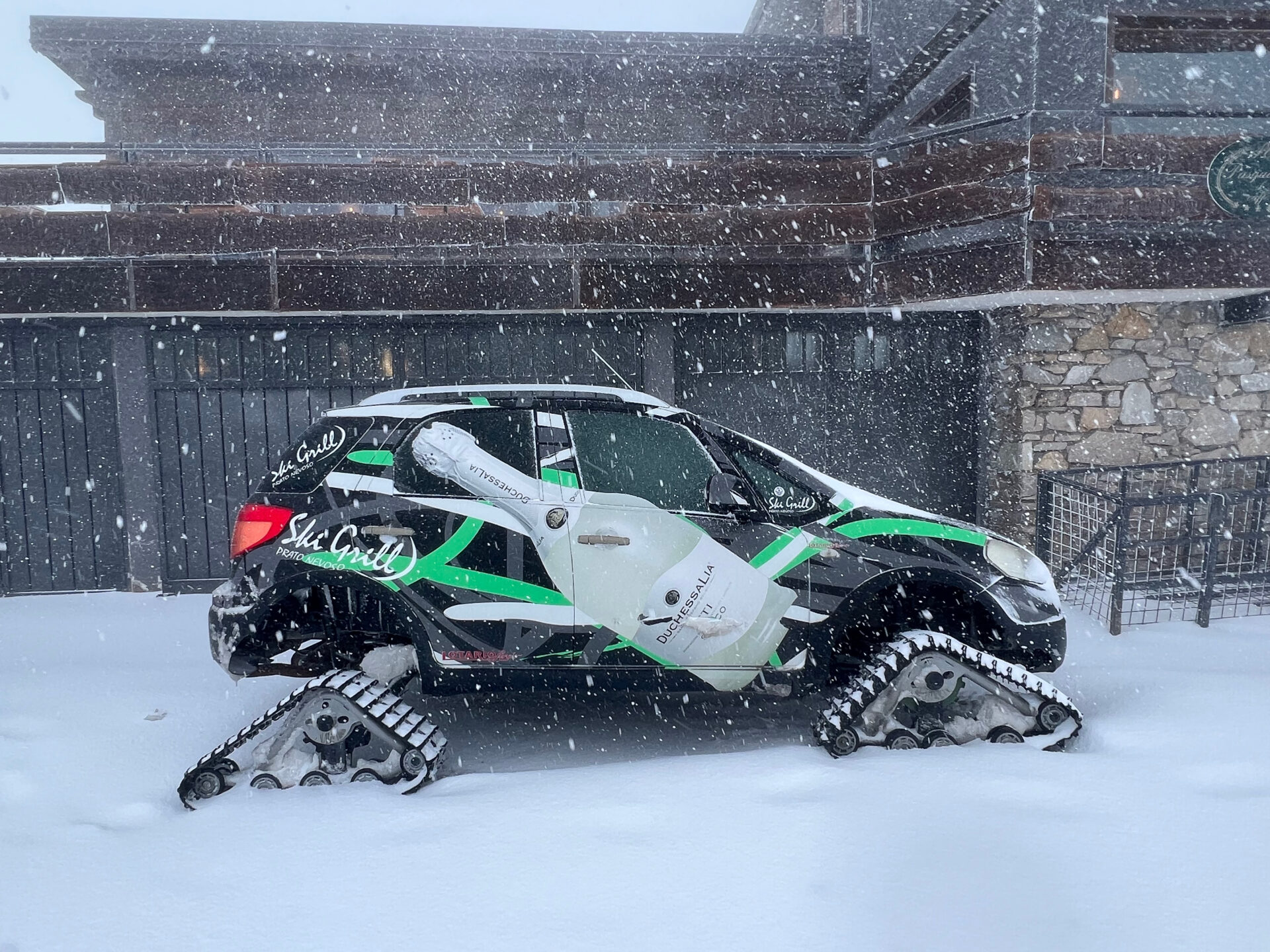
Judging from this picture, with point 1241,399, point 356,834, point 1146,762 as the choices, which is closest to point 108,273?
point 356,834

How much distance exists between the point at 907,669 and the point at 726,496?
3.95ft

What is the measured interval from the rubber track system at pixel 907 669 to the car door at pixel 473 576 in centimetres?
136

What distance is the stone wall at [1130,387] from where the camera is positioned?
23.5ft

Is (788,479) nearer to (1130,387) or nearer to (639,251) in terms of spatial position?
(639,251)

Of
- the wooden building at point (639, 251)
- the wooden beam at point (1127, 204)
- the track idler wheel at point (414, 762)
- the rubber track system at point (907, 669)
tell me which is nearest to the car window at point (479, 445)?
the track idler wheel at point (414, 762)

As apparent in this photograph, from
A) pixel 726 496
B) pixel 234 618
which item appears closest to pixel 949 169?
pixel 726 496

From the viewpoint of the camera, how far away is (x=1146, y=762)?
12.2 feet

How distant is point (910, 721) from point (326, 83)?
7827 millimetres

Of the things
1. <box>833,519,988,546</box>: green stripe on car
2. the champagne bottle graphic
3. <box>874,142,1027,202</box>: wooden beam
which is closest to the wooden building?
<box>874,142,1027,202</box>: wooden beam

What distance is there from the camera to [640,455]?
6012 millimetres

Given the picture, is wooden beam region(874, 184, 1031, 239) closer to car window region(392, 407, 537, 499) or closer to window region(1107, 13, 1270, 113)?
window region(1107, 13, 1270, 113)

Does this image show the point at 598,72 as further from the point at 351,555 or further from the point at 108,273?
the point at 351,555

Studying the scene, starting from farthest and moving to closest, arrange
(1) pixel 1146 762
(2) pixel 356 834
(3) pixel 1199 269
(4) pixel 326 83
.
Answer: (4) pixel 326 83
(3) pixel 1199 269
(1) pixel 1146 762
(2) pixel 356 834

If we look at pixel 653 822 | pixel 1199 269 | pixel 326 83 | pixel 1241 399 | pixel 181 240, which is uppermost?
pixel 326 83
